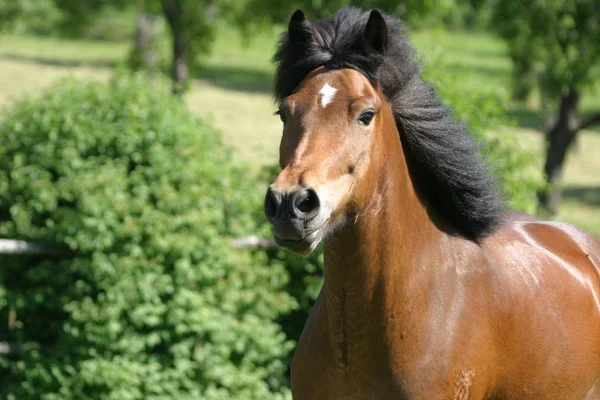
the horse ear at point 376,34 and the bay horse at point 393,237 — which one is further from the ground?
the horse ear at point 376,34

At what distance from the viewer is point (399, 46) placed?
10.9 feet

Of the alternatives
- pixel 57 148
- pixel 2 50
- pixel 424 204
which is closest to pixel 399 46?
pixel 424 204

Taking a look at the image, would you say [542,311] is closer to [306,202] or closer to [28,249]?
[306,202]

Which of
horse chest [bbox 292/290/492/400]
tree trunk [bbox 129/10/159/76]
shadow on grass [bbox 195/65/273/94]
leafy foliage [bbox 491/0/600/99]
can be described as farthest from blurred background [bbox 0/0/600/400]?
shadow on grass [bbox 195/65/273/94]

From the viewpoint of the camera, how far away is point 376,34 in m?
3.21

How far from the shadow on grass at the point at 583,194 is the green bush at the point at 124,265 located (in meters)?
12.4

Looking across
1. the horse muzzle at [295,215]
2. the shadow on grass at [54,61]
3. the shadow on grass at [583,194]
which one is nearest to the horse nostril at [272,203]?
the horse muzzle at [295,215]

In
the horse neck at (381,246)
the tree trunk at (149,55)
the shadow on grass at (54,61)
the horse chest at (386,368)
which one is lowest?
the shadow on grass at (54,61)

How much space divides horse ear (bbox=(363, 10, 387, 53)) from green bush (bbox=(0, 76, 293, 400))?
9.34ft

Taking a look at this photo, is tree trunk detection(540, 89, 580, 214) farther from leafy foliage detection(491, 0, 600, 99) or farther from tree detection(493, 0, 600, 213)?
leafy foliage detection(491, 0, 600, 99)

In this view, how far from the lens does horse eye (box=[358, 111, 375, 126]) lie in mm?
3062

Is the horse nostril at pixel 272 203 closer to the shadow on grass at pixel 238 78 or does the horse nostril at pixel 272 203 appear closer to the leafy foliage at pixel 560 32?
the leafy foliage at pixel 560 32

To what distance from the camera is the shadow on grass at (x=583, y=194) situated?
56.9ft

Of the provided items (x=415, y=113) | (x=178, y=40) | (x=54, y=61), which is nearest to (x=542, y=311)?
(x=415, y=113)
